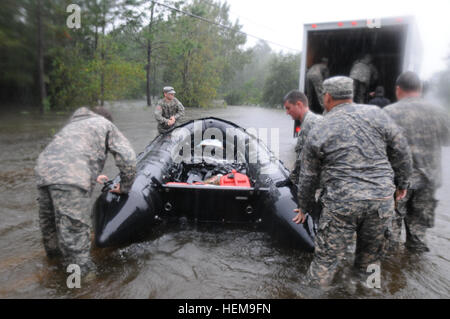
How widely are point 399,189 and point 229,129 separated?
9.36ft

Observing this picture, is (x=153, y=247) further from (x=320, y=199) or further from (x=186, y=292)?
(x=320, y=199)

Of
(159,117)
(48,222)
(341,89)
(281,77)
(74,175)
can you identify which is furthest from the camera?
(281,77)

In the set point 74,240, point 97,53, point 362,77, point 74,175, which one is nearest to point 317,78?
point 362,77

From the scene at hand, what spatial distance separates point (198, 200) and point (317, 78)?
180 inches

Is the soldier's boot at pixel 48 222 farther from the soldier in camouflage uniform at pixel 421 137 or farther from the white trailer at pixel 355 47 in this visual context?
the white trailer at pixel 355 47

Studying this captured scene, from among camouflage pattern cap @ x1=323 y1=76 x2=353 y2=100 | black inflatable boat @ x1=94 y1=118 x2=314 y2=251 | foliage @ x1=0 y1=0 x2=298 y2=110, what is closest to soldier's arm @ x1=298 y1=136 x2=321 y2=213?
camouflage pattern cap @ x1=323 y1=76 x2=353 y2=100

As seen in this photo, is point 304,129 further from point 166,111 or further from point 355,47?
point 355,47

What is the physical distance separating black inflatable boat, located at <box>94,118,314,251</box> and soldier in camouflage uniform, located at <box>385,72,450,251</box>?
42.0 inches

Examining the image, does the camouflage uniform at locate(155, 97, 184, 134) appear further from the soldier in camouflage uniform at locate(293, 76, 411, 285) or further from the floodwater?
the soldier in camouflage uniform at locate(293, 76, 411, 285)

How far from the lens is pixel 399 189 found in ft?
8.84

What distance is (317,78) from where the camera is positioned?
22.7 feet

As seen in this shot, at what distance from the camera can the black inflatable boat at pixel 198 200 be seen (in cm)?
312
